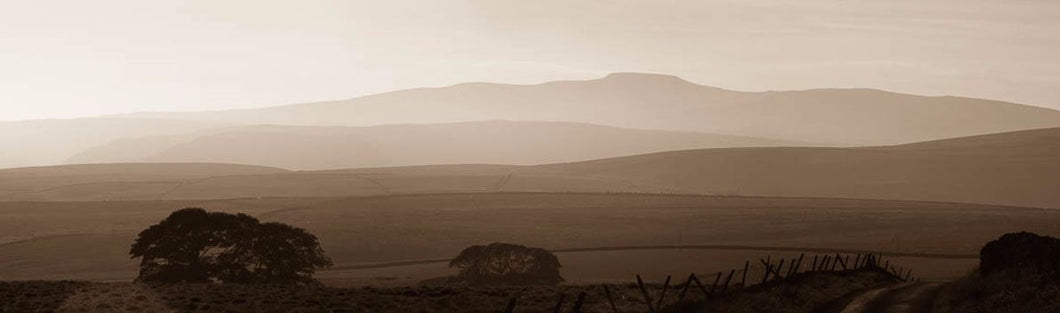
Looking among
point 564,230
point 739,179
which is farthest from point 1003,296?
point 739,179

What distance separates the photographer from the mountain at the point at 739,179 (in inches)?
5310

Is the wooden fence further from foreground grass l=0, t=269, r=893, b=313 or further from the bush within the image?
the bush

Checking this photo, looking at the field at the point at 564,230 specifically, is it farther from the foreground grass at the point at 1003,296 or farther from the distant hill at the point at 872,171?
the distant hill at the point at 872,171

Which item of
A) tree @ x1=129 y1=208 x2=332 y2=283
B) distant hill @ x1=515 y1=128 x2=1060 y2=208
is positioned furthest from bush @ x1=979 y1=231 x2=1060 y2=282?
distant hill @ x1=515 y1=128 x2=1060 y2=208

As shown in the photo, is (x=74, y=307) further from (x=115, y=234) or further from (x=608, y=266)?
(x=115, y=234)

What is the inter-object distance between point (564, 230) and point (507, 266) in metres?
28.7

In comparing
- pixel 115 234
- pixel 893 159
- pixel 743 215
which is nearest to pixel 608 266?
pixel 743 215

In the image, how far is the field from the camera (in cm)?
6272

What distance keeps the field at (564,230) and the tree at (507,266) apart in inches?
78.3

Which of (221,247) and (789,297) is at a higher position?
(221,247)

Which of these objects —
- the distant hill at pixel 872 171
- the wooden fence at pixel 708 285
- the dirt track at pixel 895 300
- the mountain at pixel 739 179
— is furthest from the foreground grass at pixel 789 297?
the distant hill at pixel 872 171

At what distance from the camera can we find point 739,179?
6265 inches

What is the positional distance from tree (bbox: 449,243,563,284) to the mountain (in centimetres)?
7980

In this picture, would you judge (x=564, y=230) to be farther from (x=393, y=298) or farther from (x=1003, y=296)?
(x=1003, y=296)
